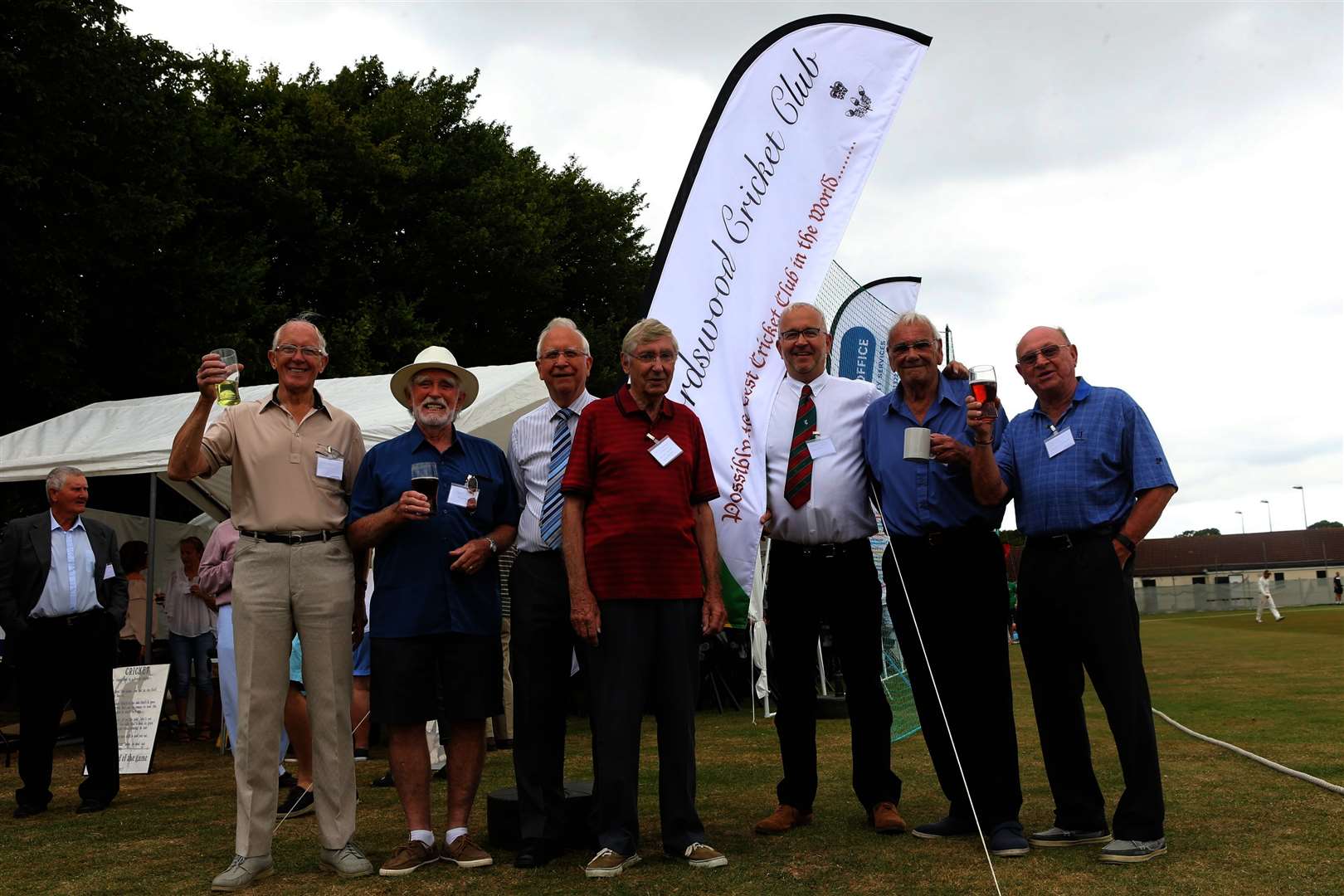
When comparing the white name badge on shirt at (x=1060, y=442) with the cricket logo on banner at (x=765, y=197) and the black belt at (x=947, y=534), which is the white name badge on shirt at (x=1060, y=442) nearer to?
the black belt at (x=947, y=534)

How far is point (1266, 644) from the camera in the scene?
19.5 meters

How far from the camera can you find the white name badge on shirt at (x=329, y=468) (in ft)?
13.6

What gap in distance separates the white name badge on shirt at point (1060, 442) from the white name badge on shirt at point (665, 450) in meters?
1.39

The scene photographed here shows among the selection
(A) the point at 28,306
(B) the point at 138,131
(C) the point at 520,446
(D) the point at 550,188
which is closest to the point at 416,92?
(D) the point at 550,188

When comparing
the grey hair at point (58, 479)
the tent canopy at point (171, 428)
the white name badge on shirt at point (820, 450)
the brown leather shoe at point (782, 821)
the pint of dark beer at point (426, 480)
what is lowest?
the brown leather shoe at point (782, 821)

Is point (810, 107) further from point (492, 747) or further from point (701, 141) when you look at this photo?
point (492, 747)

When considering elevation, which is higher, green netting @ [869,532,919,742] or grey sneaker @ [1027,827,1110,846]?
green netting @ [869,532,919,742]

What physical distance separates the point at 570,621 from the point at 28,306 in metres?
13.9

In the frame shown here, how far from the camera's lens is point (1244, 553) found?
3354 inches

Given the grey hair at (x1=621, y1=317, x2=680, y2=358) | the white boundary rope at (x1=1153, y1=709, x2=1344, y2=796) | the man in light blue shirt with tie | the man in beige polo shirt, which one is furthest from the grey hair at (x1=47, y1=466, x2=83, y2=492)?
the white boundary rope at (x1=1153, y1=709, x2=1344, y2=796)

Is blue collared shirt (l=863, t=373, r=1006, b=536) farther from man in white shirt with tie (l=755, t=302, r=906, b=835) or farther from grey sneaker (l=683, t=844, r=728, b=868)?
grey sneaker (l=683, t=844, r=728, b=868)

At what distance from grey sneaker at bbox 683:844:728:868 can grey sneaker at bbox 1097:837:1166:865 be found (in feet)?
4.28

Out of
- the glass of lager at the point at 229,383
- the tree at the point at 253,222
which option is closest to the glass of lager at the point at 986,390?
the glass of lager at the point at 229,383

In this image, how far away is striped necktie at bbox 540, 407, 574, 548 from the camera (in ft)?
13.9
